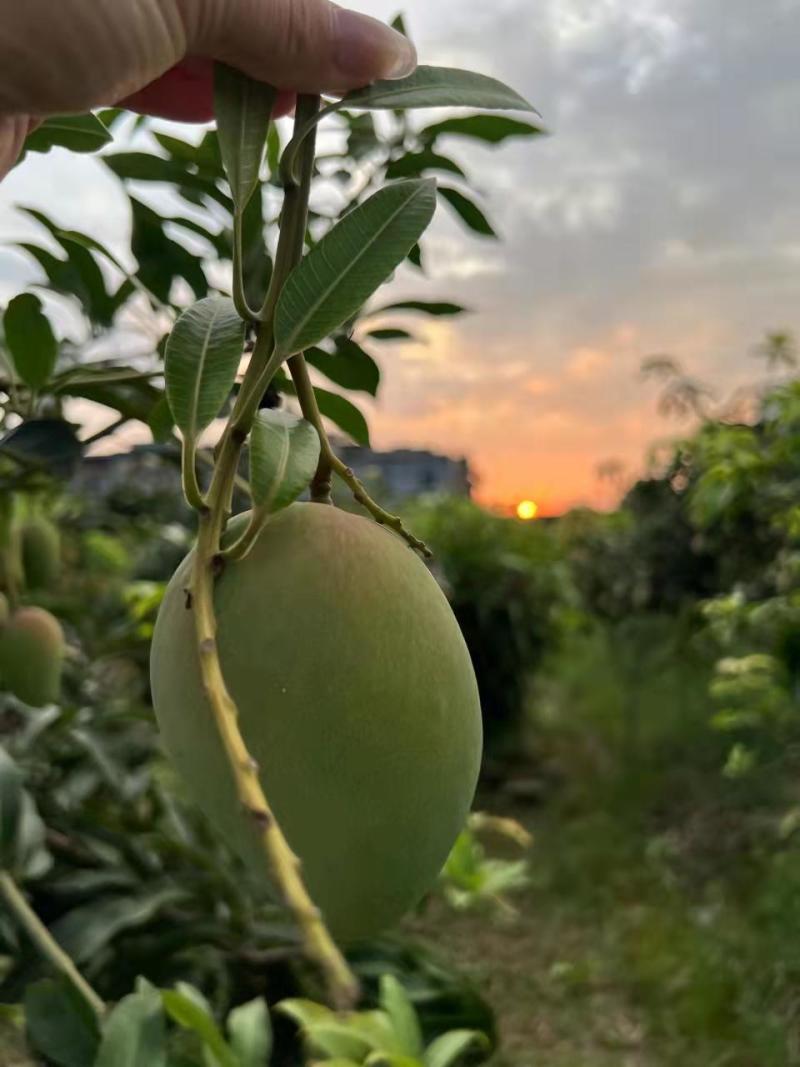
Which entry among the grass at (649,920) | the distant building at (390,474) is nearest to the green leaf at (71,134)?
the distant building at (390,474)

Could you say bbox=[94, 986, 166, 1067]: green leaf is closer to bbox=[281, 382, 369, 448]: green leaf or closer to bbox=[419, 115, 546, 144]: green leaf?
bbox=[281, 382, 369, 448]: green leaf

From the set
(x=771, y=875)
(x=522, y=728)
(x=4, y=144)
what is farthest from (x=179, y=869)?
(x=522, y=728)

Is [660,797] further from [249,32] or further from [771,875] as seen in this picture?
→ [249,32]

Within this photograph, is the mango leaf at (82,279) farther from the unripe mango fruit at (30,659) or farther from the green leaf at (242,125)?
the unripe mango fruit at (30,659)

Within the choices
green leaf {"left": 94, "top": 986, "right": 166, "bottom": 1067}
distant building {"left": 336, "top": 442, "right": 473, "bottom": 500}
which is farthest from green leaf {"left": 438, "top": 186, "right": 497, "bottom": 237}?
distant building {"left": 336, "top": 442, "right": 473, "bottom": 500}

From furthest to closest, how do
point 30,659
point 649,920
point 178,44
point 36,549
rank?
point 649,920 → point 36,549 → point 30,659 → point 178,44

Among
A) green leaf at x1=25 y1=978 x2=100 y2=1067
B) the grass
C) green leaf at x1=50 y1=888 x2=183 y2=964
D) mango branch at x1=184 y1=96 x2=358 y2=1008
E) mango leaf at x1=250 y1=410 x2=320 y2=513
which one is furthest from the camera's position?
the grass

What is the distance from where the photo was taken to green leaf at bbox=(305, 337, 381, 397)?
61cm

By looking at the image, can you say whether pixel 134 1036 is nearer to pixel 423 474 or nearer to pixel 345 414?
pixel 345 414

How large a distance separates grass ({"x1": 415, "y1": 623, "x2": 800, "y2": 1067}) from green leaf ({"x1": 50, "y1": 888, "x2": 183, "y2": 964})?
1091 mm

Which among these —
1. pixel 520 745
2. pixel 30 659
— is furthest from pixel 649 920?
pixel 30 659

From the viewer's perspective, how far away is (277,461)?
36cm

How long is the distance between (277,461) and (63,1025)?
0.49 m

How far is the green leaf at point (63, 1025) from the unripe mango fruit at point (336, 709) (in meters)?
0.31
